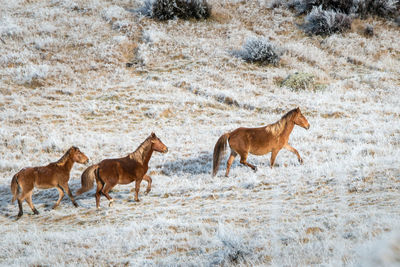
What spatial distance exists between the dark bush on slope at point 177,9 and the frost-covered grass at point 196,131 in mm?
1034

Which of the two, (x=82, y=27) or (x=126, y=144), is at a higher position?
(x=82, y=27)

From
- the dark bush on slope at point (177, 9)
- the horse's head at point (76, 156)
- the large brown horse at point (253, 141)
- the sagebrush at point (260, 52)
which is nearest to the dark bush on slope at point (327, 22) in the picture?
the sagebrush at point (260, 52)

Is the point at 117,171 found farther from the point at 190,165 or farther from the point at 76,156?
the point at 190,165

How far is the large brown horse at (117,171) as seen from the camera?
753 centimetres

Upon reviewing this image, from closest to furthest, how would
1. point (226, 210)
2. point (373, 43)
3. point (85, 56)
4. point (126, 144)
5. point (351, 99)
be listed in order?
point (226, 210) < point (126, 144) < point (351, 99) < point (85, 56) < point (373, 43)

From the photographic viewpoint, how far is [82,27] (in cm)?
2506

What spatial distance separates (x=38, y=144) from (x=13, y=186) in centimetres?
525

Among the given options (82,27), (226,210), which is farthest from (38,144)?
(82,27)

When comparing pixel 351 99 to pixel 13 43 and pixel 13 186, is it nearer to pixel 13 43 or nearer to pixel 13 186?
pixel 13 186

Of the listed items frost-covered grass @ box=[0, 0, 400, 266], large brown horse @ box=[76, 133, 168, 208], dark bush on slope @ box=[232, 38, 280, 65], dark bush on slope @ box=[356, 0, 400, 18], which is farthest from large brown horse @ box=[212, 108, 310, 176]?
dark bush on slope @ box=[356, 0, 400, 18]

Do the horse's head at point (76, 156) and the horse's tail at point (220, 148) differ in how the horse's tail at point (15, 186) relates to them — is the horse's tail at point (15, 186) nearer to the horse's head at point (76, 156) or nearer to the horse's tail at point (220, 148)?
the horse's head at point (76, 156)

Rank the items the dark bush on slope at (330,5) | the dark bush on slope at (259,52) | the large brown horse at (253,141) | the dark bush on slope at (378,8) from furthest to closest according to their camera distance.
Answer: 1. the dark bush on slope at (330,5)
2. the dark bush on slope at (378,8)
3. the dark bush on slope at (259,52)
4. the large brown horse at (253,141)

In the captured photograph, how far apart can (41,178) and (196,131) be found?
7.33m

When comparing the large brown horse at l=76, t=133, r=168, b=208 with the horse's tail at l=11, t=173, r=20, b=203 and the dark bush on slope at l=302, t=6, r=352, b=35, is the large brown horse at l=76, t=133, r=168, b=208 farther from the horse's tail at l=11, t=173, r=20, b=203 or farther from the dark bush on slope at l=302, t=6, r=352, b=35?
the dark bush on slope at l=302, t=6, r=352, b=35
